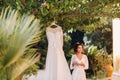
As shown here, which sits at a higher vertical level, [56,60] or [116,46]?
[116,46]

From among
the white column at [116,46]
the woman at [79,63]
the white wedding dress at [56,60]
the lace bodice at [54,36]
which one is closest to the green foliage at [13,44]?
the lace bodice at [54,36]

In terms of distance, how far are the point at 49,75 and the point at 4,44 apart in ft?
15.7

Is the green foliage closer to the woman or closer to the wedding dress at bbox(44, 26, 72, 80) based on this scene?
the wedding dress at bbox(44, 26, 72, 80)

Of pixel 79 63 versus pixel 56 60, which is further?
pixel 79 63

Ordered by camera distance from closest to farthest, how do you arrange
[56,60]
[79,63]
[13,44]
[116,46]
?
[13,44], [56,60], [79,63], [116,46]

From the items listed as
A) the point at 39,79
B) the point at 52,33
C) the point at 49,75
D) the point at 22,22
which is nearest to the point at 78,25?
the point at 52,33

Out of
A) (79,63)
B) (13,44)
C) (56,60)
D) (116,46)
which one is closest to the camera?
(13,44)

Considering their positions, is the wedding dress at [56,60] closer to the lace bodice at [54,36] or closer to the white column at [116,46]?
the lace bodice at [54,36]

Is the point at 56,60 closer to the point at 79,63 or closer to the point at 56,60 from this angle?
the point at 56,60

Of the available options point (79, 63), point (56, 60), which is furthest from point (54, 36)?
point (79, 63)

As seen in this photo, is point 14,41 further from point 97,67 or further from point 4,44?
point 97,67

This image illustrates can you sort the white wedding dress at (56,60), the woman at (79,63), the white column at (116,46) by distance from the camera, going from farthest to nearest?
the white column at (116,46)
the woman at (79,63)
the white wedding dress at (56,60)

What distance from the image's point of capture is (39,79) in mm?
8812

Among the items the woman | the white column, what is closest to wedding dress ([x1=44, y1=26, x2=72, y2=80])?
the woman
